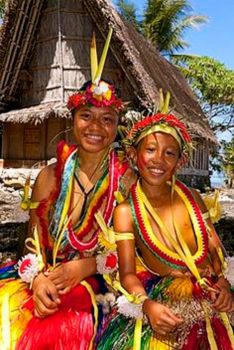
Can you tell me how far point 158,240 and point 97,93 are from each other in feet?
2.48

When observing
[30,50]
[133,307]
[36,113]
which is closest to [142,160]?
[133,307]

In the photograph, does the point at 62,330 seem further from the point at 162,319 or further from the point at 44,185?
the point at 44,185

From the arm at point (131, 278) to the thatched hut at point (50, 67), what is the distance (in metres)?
Result: 11.1

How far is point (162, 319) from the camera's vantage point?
196 centimetres

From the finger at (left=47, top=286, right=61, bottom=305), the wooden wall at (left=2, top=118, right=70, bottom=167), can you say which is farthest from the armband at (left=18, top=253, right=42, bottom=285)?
the wooden wall at (left=2, top=118, right=70, bottom=167)

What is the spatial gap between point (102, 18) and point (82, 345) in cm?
1242

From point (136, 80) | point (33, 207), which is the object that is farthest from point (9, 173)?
point (33, 207)

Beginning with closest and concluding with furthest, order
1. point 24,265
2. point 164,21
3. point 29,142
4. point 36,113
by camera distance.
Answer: point 24,265 < point 36,113 < point 29,142 < point 164,21

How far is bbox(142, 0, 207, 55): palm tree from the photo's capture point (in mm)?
26234

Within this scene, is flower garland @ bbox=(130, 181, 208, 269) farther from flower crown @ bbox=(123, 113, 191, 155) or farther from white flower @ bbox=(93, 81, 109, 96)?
white flower @ bbox=(93, 81, 109, 96)

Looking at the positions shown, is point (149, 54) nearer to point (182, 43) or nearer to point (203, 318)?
point (182, 43)

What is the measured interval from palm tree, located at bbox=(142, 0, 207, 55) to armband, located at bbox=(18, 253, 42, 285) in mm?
25004

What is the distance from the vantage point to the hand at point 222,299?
6.86 feet

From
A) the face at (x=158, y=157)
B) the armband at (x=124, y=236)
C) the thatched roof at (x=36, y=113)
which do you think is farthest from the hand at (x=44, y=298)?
the thatched roof at (x=36, y=113)
